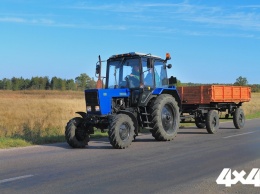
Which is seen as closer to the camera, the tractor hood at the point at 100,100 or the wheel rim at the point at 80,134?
the tractor hood at the point at 100,100

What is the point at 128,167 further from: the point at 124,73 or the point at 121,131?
the point at 124,73

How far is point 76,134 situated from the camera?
11.7 meters

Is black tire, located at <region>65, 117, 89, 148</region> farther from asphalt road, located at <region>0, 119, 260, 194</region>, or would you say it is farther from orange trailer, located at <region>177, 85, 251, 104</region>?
orange trailer, located at <region>177, 85, 251, 104</region>

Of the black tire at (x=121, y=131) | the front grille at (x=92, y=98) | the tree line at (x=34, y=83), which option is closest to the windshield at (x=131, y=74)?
the front grille at (x=92, y=98)

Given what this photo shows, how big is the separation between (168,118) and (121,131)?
8.88 ft

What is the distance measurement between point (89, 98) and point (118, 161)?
10.9 ft

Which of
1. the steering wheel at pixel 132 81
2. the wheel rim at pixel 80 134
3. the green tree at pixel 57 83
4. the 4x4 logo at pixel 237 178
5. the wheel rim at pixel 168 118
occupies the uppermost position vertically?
the green tree at pixel 57 83

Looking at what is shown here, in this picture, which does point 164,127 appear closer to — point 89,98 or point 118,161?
point 89,98

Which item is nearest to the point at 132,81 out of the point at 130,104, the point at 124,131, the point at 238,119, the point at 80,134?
the point at 130,104

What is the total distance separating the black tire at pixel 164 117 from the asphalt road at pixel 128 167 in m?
0.40

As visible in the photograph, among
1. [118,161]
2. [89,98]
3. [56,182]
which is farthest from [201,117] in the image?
[56,182]

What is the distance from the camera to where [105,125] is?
1152 centimetres

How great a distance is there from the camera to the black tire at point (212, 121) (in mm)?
15577

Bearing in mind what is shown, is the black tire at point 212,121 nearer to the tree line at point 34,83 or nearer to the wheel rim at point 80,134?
the wheel rim at point 80,134
